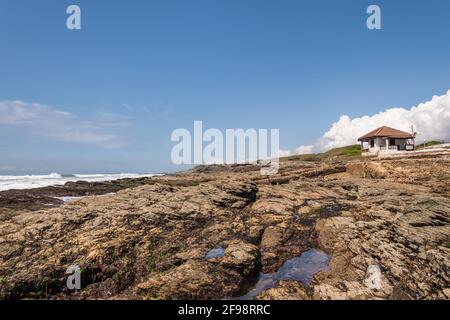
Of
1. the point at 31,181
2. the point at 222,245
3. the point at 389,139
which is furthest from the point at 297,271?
the point at 31,181

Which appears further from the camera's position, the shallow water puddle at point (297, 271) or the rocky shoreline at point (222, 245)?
the shallow water puddle at point (297, 271)

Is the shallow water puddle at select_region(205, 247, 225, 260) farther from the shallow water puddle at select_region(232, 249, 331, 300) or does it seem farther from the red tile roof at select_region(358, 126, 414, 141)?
the red tile roof at select_region(358, 126, 414, 141)

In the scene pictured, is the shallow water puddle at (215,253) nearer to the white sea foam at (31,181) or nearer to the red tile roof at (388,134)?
the red tile roof at (388,134)

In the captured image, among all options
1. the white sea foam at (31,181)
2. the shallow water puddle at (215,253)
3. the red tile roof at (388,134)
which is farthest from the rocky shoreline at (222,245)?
the white sea foam at (31,181)

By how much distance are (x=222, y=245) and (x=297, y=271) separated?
392 cm

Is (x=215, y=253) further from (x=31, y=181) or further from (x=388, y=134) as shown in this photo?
(x=31, y=181)

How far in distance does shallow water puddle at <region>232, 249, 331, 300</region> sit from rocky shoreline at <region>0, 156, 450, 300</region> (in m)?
0.17

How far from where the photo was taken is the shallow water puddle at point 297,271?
12276 mm

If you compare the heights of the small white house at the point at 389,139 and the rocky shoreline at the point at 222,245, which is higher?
the small white house at the point at 389,139

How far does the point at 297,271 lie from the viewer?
13.4 m

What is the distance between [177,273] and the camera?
1241 cm

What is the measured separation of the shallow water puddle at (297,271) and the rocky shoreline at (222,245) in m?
→ 0.17

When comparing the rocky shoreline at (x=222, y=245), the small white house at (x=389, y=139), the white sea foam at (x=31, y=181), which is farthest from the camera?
the white sea foam at (x=31, y=181)
